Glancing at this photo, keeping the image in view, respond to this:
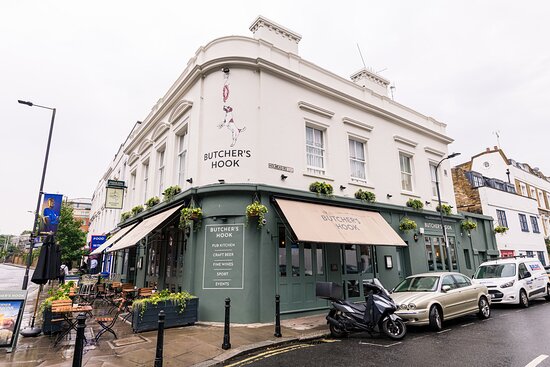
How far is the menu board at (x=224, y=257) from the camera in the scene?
10023 millimetres

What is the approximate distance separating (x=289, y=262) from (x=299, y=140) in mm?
4593

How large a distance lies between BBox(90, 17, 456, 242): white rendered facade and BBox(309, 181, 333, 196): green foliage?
26 cm

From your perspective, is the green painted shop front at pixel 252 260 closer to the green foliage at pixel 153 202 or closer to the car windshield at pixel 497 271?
the green foliage at pixel 153 202

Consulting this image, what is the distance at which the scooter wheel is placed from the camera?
7819 millimetres

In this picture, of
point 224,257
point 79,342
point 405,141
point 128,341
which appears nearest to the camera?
point 79,342

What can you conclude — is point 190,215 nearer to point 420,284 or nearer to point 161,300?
point 161,300

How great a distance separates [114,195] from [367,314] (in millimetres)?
17783

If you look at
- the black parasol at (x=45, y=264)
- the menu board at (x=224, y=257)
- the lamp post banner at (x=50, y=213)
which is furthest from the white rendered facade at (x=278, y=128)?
the black parasol at (x=45, y=264)

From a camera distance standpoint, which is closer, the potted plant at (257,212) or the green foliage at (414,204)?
the potted plant at (257,212)

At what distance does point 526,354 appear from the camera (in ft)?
20.6

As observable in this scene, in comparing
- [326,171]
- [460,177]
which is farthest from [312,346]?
[460,177]

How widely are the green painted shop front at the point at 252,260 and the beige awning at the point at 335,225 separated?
0.34 meters

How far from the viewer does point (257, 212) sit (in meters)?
10.1

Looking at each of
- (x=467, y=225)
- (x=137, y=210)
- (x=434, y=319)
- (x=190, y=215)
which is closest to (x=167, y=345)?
(x=190, y=215)
